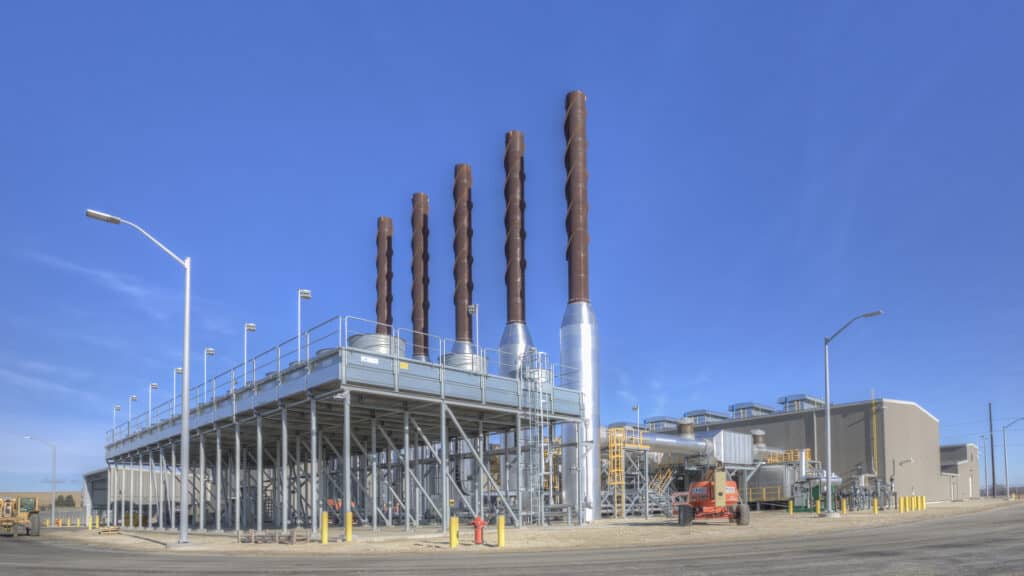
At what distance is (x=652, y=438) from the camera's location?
Answer: 58.2m

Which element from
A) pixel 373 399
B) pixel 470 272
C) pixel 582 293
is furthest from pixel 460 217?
pixel 373 399

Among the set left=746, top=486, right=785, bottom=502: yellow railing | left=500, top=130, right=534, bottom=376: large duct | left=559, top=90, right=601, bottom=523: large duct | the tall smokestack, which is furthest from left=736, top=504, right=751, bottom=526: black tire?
the tall smokestack

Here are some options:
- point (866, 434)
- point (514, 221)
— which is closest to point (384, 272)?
point (514, 221)

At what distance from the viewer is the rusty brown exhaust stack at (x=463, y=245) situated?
66125 millimetres

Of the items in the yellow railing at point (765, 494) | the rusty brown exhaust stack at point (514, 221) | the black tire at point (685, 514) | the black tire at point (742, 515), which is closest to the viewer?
the black tire at point (742, 515)

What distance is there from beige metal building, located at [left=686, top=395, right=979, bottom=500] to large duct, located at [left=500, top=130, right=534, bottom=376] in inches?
1142

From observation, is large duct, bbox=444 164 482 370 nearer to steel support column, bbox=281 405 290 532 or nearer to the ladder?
the ladder

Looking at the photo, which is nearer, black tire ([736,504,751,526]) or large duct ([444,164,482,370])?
black tire ([736,504,751,526])

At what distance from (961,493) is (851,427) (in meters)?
34.7

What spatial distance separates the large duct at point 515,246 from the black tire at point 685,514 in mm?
17197

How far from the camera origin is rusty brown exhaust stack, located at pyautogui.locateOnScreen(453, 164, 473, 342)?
66125 millimetres

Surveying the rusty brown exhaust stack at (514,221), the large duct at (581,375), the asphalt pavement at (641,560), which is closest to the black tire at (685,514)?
the large duct at (581,375)

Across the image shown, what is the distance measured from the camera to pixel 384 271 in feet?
258

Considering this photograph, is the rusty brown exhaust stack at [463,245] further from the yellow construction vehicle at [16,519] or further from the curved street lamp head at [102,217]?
the curved street lamp head at [102,217]
